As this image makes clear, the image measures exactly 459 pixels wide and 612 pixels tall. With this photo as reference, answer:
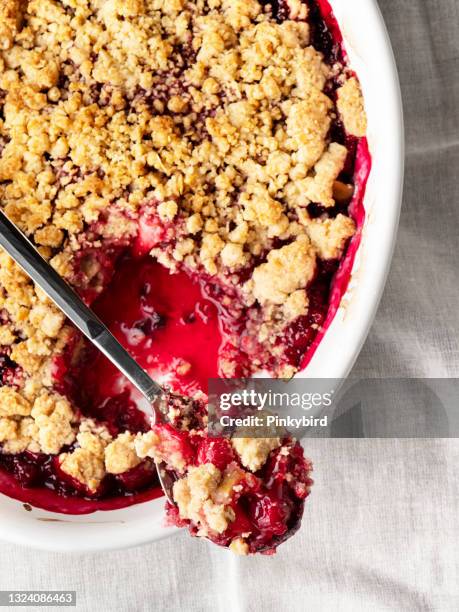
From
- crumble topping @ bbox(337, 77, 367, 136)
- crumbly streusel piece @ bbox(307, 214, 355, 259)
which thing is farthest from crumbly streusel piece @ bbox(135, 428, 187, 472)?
crumble topping @ bbox(337, 77, 367, 136)

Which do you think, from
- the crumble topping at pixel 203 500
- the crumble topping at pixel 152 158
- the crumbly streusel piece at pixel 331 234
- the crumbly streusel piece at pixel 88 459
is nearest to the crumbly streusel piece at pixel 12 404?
the crumble topping at pixel 152 158

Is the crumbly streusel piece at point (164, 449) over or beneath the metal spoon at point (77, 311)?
beneath

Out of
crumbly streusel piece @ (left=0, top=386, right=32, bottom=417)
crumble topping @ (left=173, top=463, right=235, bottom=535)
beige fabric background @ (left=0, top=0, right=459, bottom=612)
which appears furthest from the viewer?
beige fabric background @ (left=0, top=0, right=459, bottom=612)

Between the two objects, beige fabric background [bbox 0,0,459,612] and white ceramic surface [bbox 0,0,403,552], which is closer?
white ceramic surface [bbox 0,0,403,552]

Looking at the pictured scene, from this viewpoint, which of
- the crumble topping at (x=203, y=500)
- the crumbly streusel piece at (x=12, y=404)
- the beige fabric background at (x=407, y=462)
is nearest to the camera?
the crumble topping at (x=203, y=500)

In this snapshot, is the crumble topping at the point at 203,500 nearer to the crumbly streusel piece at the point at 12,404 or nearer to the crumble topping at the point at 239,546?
the crumble topping at the point at 239,546

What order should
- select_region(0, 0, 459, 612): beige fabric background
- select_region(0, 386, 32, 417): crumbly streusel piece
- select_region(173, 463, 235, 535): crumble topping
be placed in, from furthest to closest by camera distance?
select_region(0, 0, 459, 612): beige fabric background, select_region(0, 386, 32, 417): crumbly streusel piece, select_region(173, 463, 235, 535): crumble topping

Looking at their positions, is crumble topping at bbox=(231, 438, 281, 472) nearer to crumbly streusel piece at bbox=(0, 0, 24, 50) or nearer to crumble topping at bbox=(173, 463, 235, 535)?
crumble topping at bbox=(173, 463, 235, 535)

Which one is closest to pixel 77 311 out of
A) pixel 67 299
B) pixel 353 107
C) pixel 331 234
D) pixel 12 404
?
pixel 67 299
